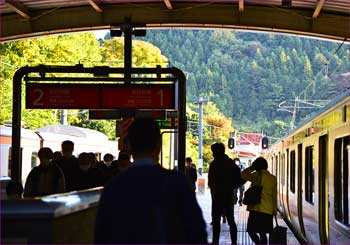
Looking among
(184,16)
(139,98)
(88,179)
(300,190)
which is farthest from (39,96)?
(300,190)

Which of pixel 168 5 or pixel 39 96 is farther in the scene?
pixel 168 5

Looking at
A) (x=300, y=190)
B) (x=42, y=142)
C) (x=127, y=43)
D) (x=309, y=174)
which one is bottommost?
(x=300, y=190)

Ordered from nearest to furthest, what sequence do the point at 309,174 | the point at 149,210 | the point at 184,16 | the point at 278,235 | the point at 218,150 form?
the point at 149,210, the point at 278,235, the point at 218,150, the point at 309,174, the point at 184,16

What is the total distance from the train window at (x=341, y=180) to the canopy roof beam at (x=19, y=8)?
21.6 ft

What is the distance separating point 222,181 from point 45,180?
3.39 m

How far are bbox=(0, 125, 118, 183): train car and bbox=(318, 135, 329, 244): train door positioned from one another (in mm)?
9464

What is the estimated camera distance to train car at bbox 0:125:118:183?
683 inches

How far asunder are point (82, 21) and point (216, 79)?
88.3 meters

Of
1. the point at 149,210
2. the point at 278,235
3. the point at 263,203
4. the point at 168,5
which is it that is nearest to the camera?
the point at 149,210

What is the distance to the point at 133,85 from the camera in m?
10.9

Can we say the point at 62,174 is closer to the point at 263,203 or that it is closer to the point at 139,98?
the point at 139,98

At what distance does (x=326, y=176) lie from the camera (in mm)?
8625

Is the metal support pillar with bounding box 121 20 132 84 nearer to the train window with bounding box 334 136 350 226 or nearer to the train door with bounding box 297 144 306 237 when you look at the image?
the train door with bounding box 297 144 306 237

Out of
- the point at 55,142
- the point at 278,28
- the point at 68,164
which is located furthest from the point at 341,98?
the point at 55,142
